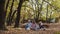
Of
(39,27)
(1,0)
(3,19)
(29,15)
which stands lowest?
(29,15)

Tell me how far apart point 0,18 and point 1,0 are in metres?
1.43

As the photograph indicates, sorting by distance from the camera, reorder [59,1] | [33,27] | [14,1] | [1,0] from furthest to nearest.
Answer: [59,1] → [14,1] → [33,27] → [1,0]

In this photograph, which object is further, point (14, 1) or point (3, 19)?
point (14, 1)

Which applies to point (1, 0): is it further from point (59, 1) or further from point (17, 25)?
point (59, 1)

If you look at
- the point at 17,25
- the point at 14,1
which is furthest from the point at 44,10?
the point at 17,25

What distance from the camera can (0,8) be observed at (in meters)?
17.0

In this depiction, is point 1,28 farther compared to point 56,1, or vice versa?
point 56,1

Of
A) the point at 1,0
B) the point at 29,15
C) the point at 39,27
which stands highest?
the point at 1,0

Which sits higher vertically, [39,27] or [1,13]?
[1,13]

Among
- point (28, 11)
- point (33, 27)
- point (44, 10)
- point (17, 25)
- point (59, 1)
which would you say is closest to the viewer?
point (33, 27)

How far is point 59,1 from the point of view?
38.4 metres

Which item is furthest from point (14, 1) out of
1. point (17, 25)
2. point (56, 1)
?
point (17, 25)

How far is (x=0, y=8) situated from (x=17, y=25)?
8.23 m

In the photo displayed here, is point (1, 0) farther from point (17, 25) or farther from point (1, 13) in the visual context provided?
point (17, 25)
